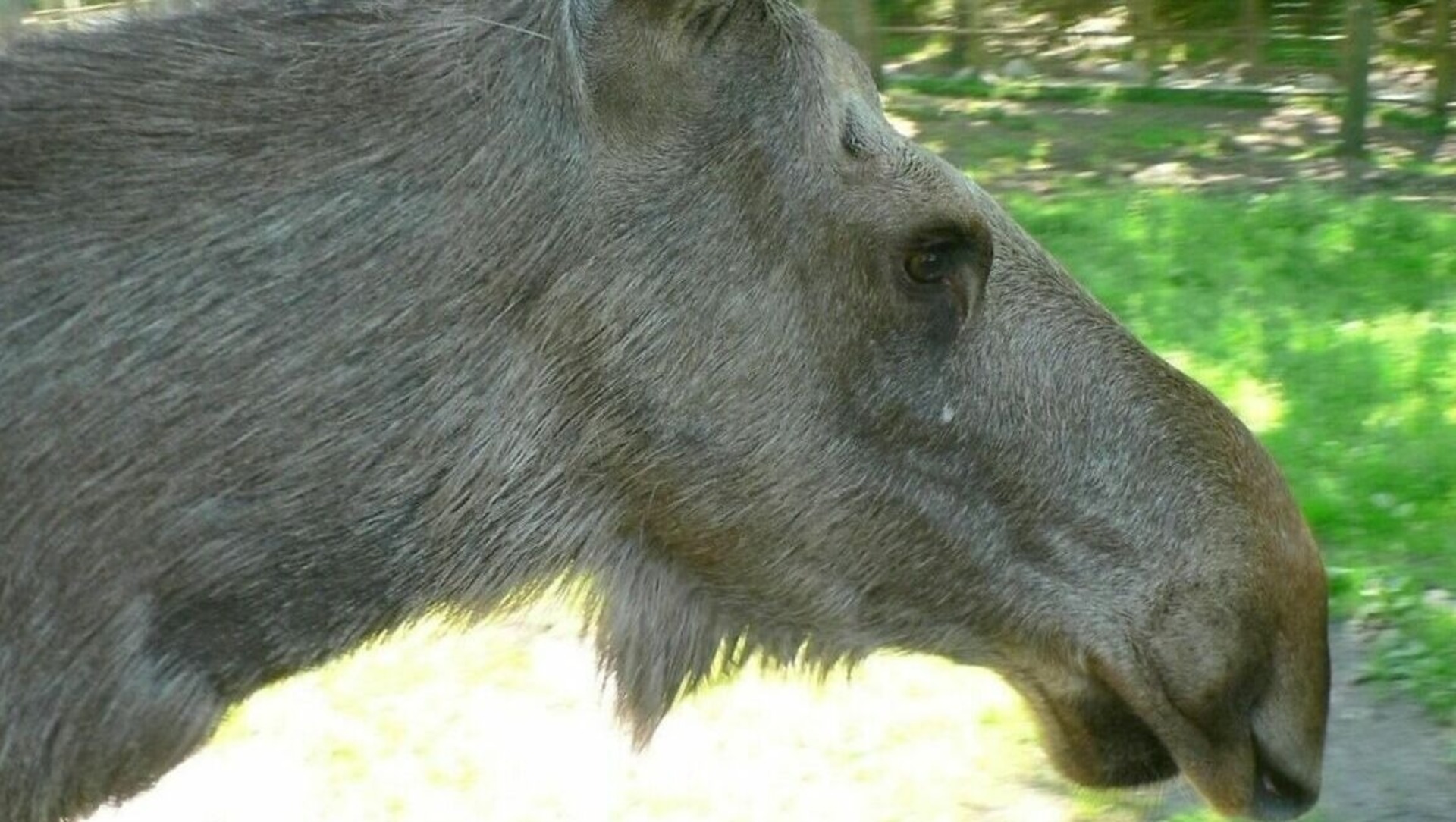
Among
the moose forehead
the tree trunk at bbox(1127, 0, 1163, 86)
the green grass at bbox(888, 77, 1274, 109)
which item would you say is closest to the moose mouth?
the moose forehead

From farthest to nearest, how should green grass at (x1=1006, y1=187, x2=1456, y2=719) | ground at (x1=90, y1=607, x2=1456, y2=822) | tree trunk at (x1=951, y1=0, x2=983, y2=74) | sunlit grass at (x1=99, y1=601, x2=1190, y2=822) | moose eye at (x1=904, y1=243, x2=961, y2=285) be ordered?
tree trunk at (x1=951, y1=0, x2=983, y2=74)
green grass at (x1=1006, y1=187, x2=1456, y2=719)
sunlit grass at (x1=99, y1=601, x2=1190, y2=822)
ground at (x1=90, y1=607, x2=1456, y2=822)
moose eye at (x1=904, y1=243, x2=961, y2=285)

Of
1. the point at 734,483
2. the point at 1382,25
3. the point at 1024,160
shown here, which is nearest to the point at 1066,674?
the point at 734,483

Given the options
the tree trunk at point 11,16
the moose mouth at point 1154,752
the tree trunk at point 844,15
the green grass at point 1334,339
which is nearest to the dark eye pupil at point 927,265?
the moose mouth at point 1154,752

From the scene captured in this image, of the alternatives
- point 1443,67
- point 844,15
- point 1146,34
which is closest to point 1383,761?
point 844,15

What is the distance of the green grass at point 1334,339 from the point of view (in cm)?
574

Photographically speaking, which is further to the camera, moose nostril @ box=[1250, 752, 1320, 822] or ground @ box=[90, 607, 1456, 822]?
ground @ box=[90, 607, 1456, 822]

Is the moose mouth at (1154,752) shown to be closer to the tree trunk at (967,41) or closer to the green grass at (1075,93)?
the green grass at (1075,93)

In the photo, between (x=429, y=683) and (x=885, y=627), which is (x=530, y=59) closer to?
(x=885, y=627)

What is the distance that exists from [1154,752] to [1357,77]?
45.3 feet

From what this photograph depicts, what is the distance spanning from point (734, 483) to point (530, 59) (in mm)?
685

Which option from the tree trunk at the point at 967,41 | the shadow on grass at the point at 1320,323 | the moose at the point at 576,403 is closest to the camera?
the moose at the point at 576,403

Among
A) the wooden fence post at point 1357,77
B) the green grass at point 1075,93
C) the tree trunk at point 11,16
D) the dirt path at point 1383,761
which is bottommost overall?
the green grass at point 1075,93

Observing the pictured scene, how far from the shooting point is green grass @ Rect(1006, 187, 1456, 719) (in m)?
5.74

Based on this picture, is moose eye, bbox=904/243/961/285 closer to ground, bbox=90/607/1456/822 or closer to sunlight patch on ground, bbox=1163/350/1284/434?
ground, bbox=90/607/1456/822
